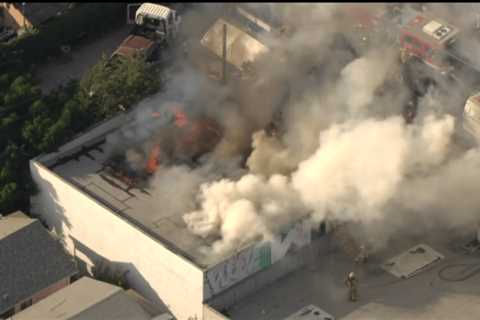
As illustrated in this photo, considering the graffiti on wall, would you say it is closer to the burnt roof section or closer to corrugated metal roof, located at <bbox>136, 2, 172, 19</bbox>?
the burnt roof section

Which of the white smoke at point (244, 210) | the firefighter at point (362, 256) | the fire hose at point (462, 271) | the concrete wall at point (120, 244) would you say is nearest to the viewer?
the concrete wall at point (120, 244)

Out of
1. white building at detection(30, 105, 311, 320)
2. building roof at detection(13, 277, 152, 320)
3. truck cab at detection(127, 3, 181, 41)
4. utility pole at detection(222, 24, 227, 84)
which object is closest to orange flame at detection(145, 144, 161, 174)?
white building at detection(30, 105, 311, 320)

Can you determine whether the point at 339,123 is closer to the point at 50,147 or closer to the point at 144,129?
the point at 144,129

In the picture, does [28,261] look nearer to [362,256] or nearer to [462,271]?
[362,256]

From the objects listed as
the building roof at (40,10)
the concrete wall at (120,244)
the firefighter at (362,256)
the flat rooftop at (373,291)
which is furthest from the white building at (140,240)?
the building roof at (40,10)

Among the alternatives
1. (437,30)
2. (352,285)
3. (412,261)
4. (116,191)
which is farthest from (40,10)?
(352,285)

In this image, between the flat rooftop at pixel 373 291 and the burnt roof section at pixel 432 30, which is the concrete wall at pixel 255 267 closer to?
the flat rooftop at pixel 373 291

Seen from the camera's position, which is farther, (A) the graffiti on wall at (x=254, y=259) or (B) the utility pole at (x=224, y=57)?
(B) the utility pole at (x=224, y=57)
